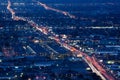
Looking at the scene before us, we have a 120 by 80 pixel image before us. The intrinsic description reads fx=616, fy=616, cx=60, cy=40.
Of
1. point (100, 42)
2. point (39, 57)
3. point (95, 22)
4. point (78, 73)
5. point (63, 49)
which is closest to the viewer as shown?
point (78, 73)

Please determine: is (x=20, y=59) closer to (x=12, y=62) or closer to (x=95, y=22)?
(x=12, y=62)

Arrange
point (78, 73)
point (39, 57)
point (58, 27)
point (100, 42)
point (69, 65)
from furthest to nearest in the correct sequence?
point (58, 27)
point (100, 42)
point (39, 57)
point (69, 65)
point (78, 73)

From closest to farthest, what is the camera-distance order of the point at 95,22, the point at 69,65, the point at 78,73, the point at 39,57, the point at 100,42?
1. the point at 78,73
2. the point at 69,65
3. the point at 39,57
4. the point at 100,42
5. the point at 95,22

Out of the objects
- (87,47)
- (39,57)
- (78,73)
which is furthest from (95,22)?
(78,73)

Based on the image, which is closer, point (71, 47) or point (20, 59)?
point (20, 59)

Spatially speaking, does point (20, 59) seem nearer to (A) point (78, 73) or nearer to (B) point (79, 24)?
(A) point (78, 73)

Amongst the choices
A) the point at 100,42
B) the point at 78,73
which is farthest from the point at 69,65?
the point at 100,42
